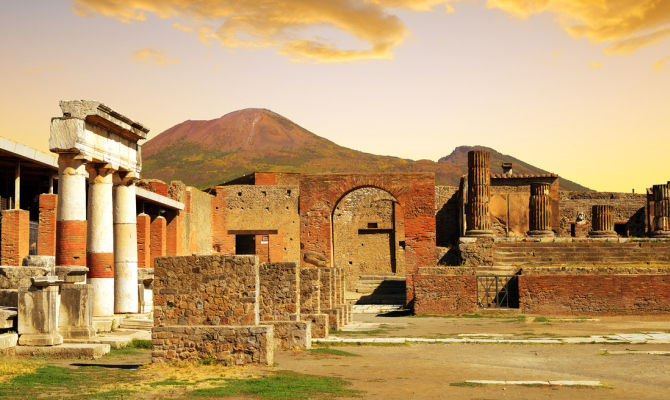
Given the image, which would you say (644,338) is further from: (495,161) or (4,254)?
(495,161)

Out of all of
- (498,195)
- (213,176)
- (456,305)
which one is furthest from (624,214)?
(213,176)

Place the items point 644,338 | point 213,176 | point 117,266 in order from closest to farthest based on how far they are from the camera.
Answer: point 644,338 < point 117,266 < point 213,176

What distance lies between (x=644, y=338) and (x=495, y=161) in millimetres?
111853

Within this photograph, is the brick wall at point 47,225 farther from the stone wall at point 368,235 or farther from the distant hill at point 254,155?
the distant hill at point 254,155

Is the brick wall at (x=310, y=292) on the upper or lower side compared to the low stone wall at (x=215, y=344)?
upper

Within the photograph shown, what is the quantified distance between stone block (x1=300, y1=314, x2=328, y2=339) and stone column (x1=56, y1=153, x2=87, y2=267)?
4.71 metres

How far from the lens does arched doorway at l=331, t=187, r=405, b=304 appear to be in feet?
129

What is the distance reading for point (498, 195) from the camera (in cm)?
4041

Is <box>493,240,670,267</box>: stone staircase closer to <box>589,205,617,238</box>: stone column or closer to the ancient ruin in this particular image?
the ancient ruin

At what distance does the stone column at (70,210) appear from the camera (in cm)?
1581

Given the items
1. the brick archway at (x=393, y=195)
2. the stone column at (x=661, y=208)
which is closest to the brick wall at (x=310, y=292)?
the brick archway at (x=393, y=195)

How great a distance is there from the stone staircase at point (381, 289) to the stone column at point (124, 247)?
1484cm

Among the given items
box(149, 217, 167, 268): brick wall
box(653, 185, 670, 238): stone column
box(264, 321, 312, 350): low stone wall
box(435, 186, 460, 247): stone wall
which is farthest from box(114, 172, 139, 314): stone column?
box(435, 186, 460, 247): stone wall

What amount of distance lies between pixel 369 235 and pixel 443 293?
1630 cm
